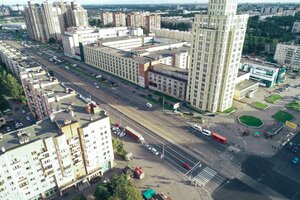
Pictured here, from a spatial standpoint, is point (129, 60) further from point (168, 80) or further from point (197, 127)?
point (197, 127)

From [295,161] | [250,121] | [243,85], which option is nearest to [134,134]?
[250,121]

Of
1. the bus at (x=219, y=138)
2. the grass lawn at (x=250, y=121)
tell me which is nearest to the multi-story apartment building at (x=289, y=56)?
the grass lawn at (x=250, y=121)

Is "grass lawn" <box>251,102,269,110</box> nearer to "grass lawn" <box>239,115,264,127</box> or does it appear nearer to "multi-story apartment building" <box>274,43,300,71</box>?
"grass lawn" <box>239,115,264,127</box>

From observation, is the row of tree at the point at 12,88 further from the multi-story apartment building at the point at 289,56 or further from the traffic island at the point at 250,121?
the multi-story apartment building at the point at 289,56

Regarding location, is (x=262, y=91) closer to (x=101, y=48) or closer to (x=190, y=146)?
(x=190, y=146)

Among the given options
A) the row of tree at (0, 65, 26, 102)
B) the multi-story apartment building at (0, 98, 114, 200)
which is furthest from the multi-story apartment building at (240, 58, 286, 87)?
the row of tree at (0, 65, 26, 102)

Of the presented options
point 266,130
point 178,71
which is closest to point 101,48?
point 178,71

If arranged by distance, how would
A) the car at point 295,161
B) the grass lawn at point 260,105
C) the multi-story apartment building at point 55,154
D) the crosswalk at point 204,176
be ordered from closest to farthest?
1. the multi-story apartment building at point 55,154
2. the crosswalk at point 204,176
3. the car at point 295,161
4. the grass lawn at point 260,105
